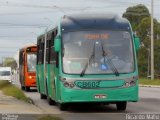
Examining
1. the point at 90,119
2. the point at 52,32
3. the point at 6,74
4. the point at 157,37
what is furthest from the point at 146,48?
the point at 90,119

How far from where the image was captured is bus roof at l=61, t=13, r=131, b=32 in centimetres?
2267

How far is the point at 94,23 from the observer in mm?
22719

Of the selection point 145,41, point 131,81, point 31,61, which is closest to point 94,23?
point 131,81

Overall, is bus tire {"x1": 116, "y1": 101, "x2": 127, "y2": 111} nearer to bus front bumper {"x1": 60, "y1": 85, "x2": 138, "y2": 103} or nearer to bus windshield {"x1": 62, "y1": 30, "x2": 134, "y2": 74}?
bus front bumper {"x1": 60, "y1": 85, "x2": 138, "y2": 103}

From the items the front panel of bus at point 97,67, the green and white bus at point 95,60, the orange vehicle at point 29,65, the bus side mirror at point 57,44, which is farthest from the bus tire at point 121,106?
the orange vehicle at point 29,65

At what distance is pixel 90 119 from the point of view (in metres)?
19.5

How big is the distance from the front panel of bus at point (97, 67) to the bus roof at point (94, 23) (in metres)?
0.18

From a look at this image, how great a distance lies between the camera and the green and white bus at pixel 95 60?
21.8 meters

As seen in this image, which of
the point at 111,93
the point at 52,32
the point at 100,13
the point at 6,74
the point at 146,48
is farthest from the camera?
the point at 146,48

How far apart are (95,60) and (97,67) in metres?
0.25

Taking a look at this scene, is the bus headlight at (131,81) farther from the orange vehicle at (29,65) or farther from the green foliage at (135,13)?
the green foliage at (135,13)

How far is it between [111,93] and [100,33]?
216 cm

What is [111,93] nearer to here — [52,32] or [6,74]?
[52,32]

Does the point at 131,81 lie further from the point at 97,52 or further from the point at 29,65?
the point at 29,65
